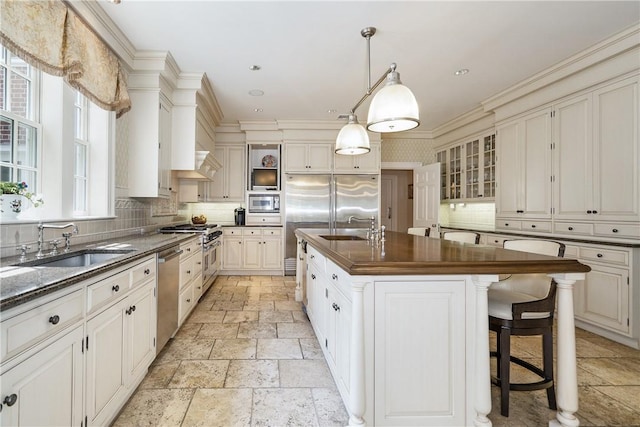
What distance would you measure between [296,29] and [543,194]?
3.44 m

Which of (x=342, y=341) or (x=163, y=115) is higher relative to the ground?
(x=163, y=115)

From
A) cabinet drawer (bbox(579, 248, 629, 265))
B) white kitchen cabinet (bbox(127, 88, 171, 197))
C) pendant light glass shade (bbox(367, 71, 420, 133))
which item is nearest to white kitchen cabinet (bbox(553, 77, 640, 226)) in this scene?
cabinet drawer (bbox(579, 248, 629, 265))

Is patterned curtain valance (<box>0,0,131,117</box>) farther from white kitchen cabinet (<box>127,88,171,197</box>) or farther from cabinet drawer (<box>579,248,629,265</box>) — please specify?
cabinet drawer (<box>579,248,629,265</box>)

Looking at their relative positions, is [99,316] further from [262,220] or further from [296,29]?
[262,220]

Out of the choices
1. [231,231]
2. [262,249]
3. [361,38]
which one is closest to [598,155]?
[361,38]

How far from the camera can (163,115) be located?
355cm

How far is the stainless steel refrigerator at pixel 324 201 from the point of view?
18.7 ft

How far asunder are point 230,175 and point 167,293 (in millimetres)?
3797

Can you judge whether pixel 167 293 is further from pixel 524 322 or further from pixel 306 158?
pixel 306 158

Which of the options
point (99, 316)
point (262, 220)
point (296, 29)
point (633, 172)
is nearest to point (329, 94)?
point (296, 29)

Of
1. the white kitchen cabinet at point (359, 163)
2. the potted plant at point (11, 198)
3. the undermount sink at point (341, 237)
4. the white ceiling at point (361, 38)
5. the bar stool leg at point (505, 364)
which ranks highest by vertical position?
the white ceiling at point (361, 38)

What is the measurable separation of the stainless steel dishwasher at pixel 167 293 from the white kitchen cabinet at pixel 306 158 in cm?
322

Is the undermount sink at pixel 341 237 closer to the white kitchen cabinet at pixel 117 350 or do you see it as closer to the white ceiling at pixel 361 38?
the white kitchen cabinet at pixel 117 350

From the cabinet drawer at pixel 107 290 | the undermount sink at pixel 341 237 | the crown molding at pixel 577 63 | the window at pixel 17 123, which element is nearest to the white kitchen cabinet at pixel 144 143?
the window at pixel 17 123
